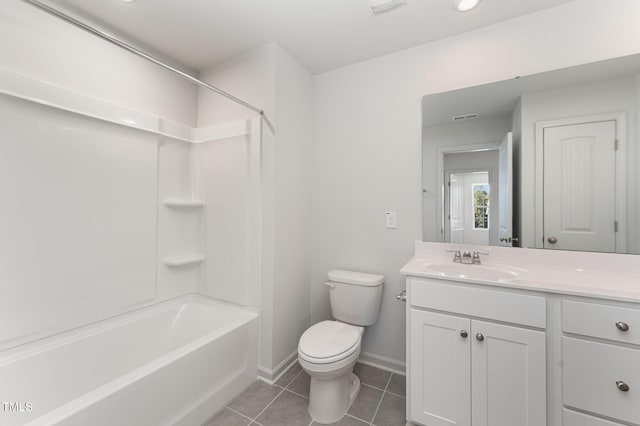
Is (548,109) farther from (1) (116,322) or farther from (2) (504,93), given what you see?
(1) (116,322)

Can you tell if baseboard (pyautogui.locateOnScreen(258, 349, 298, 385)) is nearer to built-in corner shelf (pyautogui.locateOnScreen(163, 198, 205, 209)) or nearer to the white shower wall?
the white shower wall

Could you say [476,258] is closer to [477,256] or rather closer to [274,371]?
[477,256]

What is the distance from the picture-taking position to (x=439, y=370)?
133 cm

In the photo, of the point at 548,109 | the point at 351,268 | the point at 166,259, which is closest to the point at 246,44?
the point at 166,259

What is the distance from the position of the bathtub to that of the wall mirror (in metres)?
1.56

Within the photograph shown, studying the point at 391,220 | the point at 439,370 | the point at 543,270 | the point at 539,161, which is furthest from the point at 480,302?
the point at 539,161

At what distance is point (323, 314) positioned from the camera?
7.23 ft

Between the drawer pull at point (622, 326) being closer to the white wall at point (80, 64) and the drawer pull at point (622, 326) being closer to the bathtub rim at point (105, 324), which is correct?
the bathtub rim at point (105, 324)

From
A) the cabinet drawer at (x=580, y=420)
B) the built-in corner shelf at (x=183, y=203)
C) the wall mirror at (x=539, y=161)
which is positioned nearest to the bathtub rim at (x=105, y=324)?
the built-in corner shelf at (x=183, y=203)

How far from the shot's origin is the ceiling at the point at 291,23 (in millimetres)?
1500

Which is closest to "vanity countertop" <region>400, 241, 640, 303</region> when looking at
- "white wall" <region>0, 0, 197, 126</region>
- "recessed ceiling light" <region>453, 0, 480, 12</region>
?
"recessed ceiling light" <region>453, 0, 480, 12</region>

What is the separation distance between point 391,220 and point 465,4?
135 cm

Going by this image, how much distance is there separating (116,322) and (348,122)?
2.17 m

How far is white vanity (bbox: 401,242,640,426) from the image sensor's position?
104 centimetres
